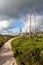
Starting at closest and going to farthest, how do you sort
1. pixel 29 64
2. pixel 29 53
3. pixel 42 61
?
pixel 29 64 → pixel 42 61 → pixel 29 53

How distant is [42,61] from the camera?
23094 millimetres

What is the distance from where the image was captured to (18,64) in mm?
→ 21906

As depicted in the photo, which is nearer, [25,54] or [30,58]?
[30,58]

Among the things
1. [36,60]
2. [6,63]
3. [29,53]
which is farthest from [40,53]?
[6,63]

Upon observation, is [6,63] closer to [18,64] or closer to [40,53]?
[18,64]

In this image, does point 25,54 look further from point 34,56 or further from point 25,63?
point 25,63

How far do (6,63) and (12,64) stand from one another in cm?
100

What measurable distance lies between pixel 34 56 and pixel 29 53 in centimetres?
182

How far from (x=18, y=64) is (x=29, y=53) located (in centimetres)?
452

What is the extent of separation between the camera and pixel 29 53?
26219 mm

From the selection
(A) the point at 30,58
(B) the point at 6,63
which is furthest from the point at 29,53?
(B) the point at 6,63

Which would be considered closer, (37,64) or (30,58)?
(37,64)

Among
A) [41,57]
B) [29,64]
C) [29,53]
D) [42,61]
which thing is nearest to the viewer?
[29,64]

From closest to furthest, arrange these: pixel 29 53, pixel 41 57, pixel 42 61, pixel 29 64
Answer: pixel 29 64
pixel 42 61
pixel 41 57
pixel 29 53
